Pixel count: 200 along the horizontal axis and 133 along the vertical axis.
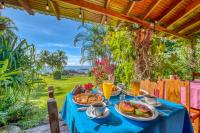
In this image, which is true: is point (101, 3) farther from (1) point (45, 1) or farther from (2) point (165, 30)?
(2) point (165, 30)

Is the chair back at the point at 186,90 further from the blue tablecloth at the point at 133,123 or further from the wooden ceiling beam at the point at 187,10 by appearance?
→ the wooden ceiling beam at the point at 187,10

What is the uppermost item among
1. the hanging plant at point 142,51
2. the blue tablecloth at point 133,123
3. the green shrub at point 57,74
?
the hanging plant at point 142,51

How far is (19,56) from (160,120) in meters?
1.92

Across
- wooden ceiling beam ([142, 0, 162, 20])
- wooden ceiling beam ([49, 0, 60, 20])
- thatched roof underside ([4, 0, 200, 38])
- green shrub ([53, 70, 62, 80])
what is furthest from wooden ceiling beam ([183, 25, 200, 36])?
green shrub ([53, 70, 62, 80])

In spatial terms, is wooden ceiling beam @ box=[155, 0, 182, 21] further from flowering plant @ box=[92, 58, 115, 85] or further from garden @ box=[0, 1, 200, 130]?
flowering plant @ box=[92, 58, 115, 85]

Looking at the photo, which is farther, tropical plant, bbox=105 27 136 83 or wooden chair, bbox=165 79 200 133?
tropical plant, bbox=105 27 136 83

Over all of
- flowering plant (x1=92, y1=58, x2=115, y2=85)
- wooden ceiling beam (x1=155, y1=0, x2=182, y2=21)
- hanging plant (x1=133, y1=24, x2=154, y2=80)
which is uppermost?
wooden ceiling beam (x1=155, y1=0, x2=182, y2=21)

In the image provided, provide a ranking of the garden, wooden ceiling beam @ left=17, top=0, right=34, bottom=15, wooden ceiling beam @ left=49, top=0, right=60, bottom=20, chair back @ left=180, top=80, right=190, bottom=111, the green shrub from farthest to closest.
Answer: the green shrub
wooden ceiling beam @ left=49, top=0, right=60, bottom=20
wooden ceiling beam @ left=17, top=0, right=34, bottom=15
the garden
chair back @ left=180, top=80, right=190, bottom=111

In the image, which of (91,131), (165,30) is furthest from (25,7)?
(165,30)

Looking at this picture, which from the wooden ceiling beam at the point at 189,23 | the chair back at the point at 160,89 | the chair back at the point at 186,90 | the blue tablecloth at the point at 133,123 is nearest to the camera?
the blue tablecloth at the point at 133,123

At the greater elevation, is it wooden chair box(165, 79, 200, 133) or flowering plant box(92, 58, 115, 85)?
flowering plant box(92, 58, 115, 85)

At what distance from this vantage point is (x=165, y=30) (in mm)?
4258

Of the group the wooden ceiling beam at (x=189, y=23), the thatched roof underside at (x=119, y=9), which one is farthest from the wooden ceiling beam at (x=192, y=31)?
the thatched roof underside at (x=119, y=9)

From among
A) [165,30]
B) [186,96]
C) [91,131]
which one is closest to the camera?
[91,131]
